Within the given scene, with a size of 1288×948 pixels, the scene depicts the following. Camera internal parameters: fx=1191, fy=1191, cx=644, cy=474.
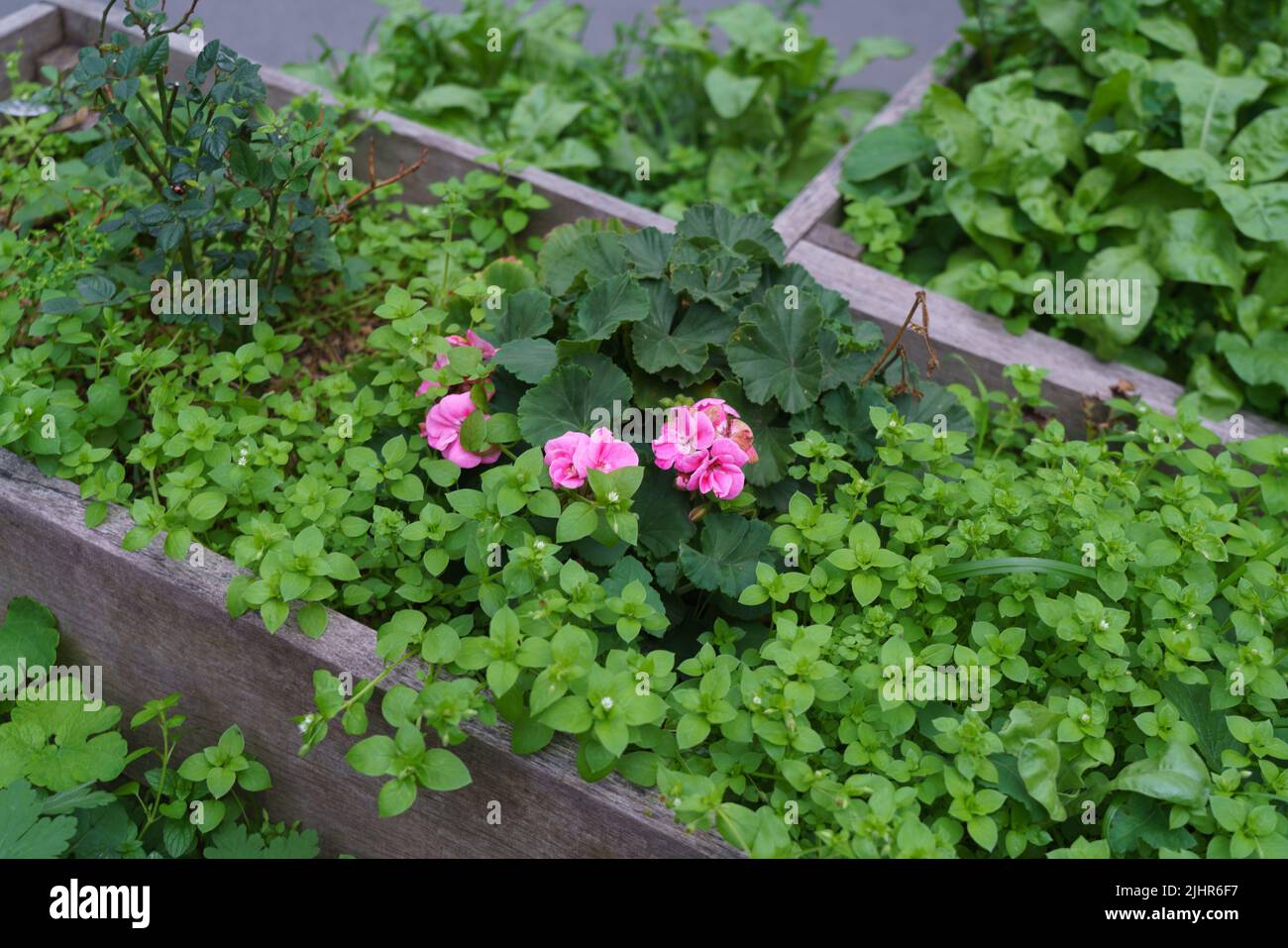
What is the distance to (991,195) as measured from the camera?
3244 mm

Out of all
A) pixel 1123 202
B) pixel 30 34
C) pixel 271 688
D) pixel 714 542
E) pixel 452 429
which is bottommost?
pixel 271 688

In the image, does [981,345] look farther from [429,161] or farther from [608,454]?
[429,161]

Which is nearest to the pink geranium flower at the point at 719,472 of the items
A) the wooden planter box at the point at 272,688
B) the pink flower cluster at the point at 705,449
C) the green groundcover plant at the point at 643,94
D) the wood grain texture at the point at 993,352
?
the pink flower cluster at the point at 705,449

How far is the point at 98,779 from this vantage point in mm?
2109

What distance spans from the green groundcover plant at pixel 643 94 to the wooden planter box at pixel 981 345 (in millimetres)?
687

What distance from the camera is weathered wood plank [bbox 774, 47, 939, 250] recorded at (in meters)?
3.17

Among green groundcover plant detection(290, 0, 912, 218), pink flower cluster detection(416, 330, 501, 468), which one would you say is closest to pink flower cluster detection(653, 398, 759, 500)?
pink flower cluster detection(416, 330, 501, 468)

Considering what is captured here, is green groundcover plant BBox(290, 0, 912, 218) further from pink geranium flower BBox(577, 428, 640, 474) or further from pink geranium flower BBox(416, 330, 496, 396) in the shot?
pink geranium flower BBox(577, 428, 640, 474)

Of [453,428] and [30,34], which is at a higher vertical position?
[30,34]

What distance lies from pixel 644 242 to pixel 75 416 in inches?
45.9

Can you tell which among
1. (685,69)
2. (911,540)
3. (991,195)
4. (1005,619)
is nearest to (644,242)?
(911,540)

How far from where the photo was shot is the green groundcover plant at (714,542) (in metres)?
1.85

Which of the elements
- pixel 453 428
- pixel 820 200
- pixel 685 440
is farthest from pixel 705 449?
pixel 820 200

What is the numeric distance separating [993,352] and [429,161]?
1.54m
